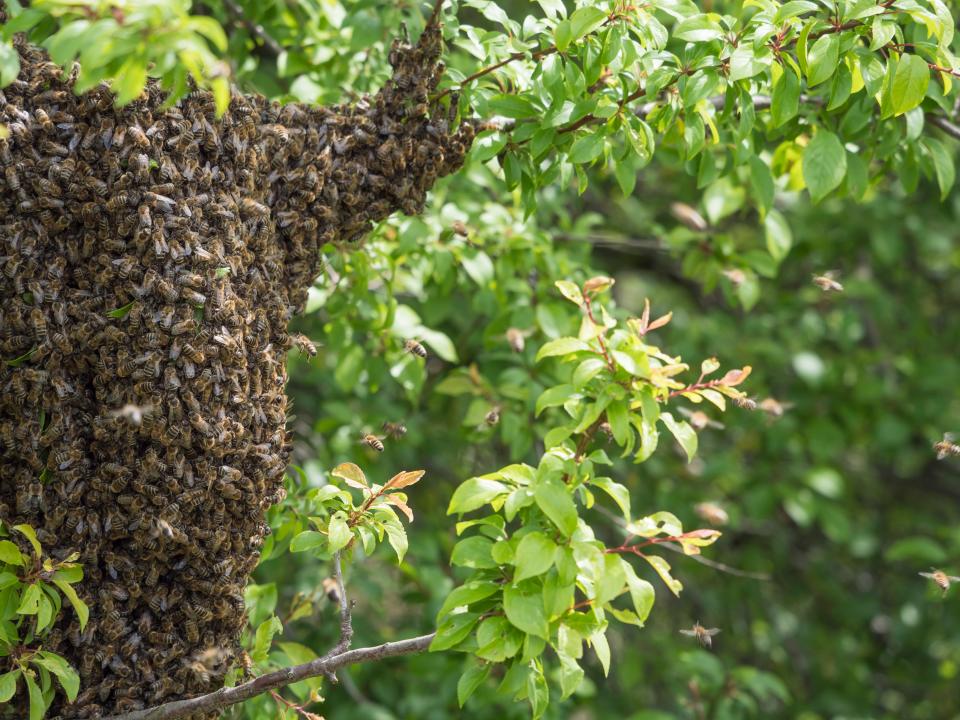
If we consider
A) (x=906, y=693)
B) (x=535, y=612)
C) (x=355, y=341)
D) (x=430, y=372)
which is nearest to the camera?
(x=535, y=612)

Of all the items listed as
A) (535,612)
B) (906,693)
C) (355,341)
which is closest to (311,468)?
(355,341)

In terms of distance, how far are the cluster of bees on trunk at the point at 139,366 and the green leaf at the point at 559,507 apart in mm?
674

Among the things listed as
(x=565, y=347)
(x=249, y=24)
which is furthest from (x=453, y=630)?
(x=249, y=24)

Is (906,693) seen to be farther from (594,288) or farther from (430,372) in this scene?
(594,288)

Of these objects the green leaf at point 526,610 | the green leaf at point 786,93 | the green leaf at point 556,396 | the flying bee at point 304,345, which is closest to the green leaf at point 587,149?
the green leaf at point 786,93

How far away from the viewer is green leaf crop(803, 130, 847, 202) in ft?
8.90

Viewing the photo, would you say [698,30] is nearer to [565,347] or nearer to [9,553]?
[565,347]

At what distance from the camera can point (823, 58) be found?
2367 millimetres

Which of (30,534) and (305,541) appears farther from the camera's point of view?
(305,541)

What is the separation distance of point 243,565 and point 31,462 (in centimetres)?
54

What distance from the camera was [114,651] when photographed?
7.48 ft

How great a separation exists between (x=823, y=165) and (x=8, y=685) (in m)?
2.41

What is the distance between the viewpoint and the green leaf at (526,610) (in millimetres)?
2086

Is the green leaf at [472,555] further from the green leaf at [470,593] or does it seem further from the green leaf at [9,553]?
the green leaf at [9,553]
